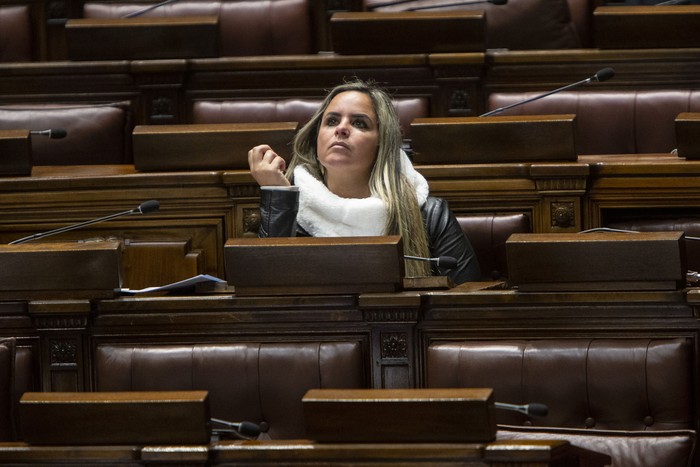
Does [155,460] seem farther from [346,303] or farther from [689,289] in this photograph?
[689,289]

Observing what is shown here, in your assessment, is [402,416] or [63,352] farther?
[63,352]

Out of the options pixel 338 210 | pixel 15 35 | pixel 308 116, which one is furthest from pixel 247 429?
pixel 15 35

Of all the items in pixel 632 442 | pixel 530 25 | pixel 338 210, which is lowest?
pixel 632 442

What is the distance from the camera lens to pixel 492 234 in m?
1.12

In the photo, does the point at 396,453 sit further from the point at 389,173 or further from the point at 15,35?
the point at 15,35

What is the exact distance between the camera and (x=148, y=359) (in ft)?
2.68

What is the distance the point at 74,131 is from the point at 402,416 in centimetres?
75

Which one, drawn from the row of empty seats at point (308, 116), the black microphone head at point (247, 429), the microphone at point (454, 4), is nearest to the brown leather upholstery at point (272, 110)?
the row of empty seats at point (308, 116)

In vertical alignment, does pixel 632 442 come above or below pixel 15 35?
below

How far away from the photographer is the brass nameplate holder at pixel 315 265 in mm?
819

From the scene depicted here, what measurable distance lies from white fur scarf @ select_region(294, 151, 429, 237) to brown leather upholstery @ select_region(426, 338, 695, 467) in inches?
11.1

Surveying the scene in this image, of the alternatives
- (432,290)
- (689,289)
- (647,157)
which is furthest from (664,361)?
(647,157)

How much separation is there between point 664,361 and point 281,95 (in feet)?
2.17

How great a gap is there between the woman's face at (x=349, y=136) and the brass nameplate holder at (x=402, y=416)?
1.41 ft
